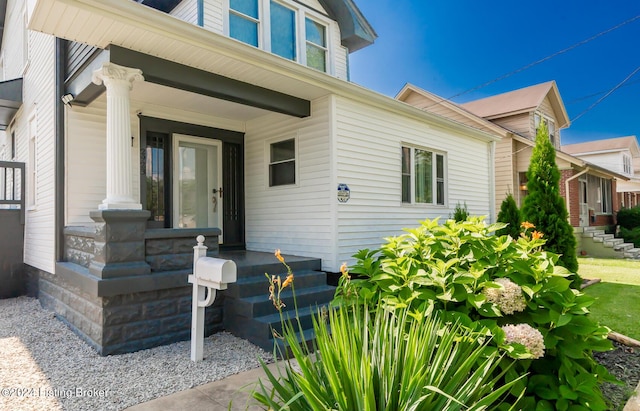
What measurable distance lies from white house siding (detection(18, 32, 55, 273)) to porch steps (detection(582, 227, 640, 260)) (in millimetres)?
15991

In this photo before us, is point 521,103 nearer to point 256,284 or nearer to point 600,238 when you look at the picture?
point 600,238

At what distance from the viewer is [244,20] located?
6.93 meters

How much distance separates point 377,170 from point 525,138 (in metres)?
9.74

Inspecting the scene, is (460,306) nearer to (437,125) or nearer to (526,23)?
(437,125)

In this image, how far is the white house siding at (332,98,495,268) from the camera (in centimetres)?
589

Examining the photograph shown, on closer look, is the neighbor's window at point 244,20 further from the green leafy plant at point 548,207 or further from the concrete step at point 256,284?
the green leafy plant at point 548,207

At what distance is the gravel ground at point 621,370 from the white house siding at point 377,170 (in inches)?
129

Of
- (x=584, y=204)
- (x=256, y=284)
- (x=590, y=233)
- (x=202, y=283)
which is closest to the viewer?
(x=202, y=283)

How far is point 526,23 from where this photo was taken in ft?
45.0

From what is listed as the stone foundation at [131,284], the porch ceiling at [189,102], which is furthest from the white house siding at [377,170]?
the stone foundation at [131,284]

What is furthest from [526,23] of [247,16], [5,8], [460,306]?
[5,8]

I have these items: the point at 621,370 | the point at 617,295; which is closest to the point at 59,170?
the point at 621,370

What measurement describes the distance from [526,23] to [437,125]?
30.1 feet

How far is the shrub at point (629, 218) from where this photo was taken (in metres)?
16.5
